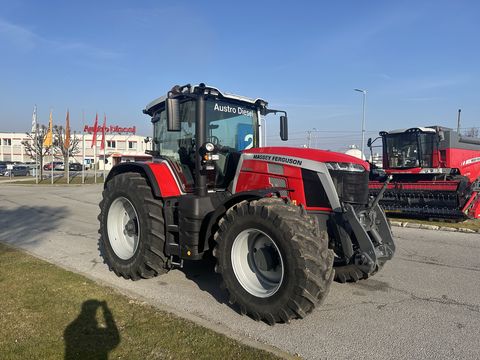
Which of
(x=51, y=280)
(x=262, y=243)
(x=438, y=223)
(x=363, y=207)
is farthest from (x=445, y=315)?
→ (x=438, y=223)

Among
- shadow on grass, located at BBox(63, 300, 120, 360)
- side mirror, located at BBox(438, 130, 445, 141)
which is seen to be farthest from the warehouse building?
shadow on grass, located at BBox(63, 300, 120, 360)

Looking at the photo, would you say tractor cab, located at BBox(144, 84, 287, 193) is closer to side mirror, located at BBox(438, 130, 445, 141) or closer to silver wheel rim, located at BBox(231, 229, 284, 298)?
silver wheel rim, located at BBox(231, 229, 284, 298)

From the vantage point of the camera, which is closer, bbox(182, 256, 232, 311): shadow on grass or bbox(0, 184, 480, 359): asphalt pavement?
bbox(0, 184, 480, 359): asphalt pavement

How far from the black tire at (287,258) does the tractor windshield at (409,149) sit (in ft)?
41.0

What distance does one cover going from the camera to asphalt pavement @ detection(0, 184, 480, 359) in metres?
3.68

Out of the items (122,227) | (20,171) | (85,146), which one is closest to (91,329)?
(122,227)

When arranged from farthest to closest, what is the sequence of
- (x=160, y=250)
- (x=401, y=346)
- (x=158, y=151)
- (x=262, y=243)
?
(x=158, y=151) < (x=160, y=250) < (x=262, y=243) < (x=401, y=346)

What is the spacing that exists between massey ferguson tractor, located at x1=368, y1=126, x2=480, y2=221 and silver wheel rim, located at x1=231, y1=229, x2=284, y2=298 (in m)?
8.48

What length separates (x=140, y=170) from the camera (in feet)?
19.4

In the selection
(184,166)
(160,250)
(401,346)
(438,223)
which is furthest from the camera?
(438,223)

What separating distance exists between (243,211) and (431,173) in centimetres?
1244

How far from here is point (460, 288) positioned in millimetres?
5344

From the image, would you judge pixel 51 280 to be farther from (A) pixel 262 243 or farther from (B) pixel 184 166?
(A) pixel 262 243

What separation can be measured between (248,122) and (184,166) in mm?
1165
